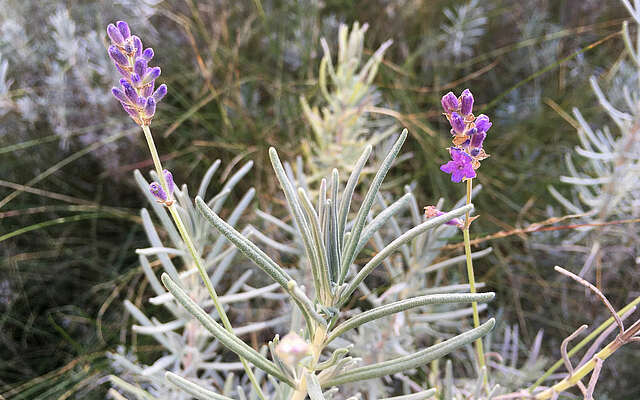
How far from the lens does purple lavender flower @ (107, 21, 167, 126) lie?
1.65ft

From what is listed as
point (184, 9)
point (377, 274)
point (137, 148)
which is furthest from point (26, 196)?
point (377, 274)

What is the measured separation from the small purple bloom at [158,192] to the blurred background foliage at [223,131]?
2.56 ft

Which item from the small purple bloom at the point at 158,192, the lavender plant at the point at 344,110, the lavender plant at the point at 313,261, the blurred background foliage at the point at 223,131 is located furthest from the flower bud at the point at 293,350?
the blurred background foliage at the point at 223,131

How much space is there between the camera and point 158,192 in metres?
0.51

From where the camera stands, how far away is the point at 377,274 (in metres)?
1.37

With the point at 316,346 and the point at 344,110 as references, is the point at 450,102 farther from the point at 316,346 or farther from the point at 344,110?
the point at 344,110

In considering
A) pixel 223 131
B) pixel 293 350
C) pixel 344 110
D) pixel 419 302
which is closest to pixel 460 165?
pixel 419 302

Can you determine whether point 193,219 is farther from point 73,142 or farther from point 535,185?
point 535,185

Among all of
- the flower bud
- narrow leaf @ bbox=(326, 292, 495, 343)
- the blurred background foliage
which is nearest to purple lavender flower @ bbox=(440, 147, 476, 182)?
narrow leaf @ bbox=(326, 292, 495, 343)

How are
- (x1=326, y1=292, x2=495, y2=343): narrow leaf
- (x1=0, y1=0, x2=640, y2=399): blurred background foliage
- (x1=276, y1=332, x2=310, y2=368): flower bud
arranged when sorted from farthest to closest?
1. (x1=0, y1=0, x2=640, y2=399): blurred background foliage
2. (x1=326, y1=292, x2=495, y2=343): narrow leaf
3. (x1=276, y1=332, x2=310, y2=368): flower bud

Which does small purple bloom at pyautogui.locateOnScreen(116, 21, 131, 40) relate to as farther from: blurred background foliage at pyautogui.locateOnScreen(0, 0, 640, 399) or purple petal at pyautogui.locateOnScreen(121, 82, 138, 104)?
blurred background foliage at pyautogui.locateOnScreen(0, 0, 640, 399)

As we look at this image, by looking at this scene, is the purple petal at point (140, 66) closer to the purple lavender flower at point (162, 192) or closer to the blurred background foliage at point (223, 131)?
the purple lavender flower at point (162, 192)

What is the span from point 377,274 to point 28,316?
3.14ft

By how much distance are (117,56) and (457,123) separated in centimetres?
35
